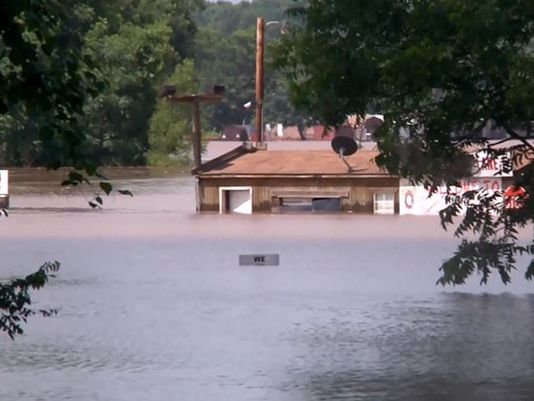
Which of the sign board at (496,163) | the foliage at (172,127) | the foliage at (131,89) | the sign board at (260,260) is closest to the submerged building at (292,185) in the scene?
the sign board at (260,260)

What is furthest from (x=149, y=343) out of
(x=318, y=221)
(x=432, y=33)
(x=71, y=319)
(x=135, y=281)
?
(x=318, y=221)

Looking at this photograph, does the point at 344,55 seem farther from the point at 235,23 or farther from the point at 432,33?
the point at 235,23

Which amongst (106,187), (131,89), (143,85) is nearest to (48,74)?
(106,187)

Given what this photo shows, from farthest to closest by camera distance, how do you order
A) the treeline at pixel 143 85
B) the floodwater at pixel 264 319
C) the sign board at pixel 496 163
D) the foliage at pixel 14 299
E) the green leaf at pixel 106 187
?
the treeline at pixel 143 85, the sign board at pixel 496 163, the floodwater at pixel 264 319, the foliage at pixel 14 299, the green leaf at pixel 106 187

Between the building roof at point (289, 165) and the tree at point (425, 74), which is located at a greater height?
the tree at point (425, 74)

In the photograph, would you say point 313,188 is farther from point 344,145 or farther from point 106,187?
point 106,187

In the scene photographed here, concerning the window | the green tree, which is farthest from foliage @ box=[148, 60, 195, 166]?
the green tree

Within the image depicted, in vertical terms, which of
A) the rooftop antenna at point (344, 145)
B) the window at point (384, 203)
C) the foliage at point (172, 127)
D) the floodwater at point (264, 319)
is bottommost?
the floodwater at point (264, 319)

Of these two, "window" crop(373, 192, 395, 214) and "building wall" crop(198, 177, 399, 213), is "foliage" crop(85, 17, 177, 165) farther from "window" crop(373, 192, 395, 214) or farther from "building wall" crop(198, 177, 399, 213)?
"window" crop(373, 192, 395, 214)

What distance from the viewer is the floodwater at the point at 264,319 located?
1405cm

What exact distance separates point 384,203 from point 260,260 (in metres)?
9.10

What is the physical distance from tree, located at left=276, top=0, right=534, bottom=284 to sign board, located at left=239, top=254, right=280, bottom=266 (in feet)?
41.7

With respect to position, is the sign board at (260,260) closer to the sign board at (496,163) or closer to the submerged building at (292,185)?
the submerged building at (292,185)

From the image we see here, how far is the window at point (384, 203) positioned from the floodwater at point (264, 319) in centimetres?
55
